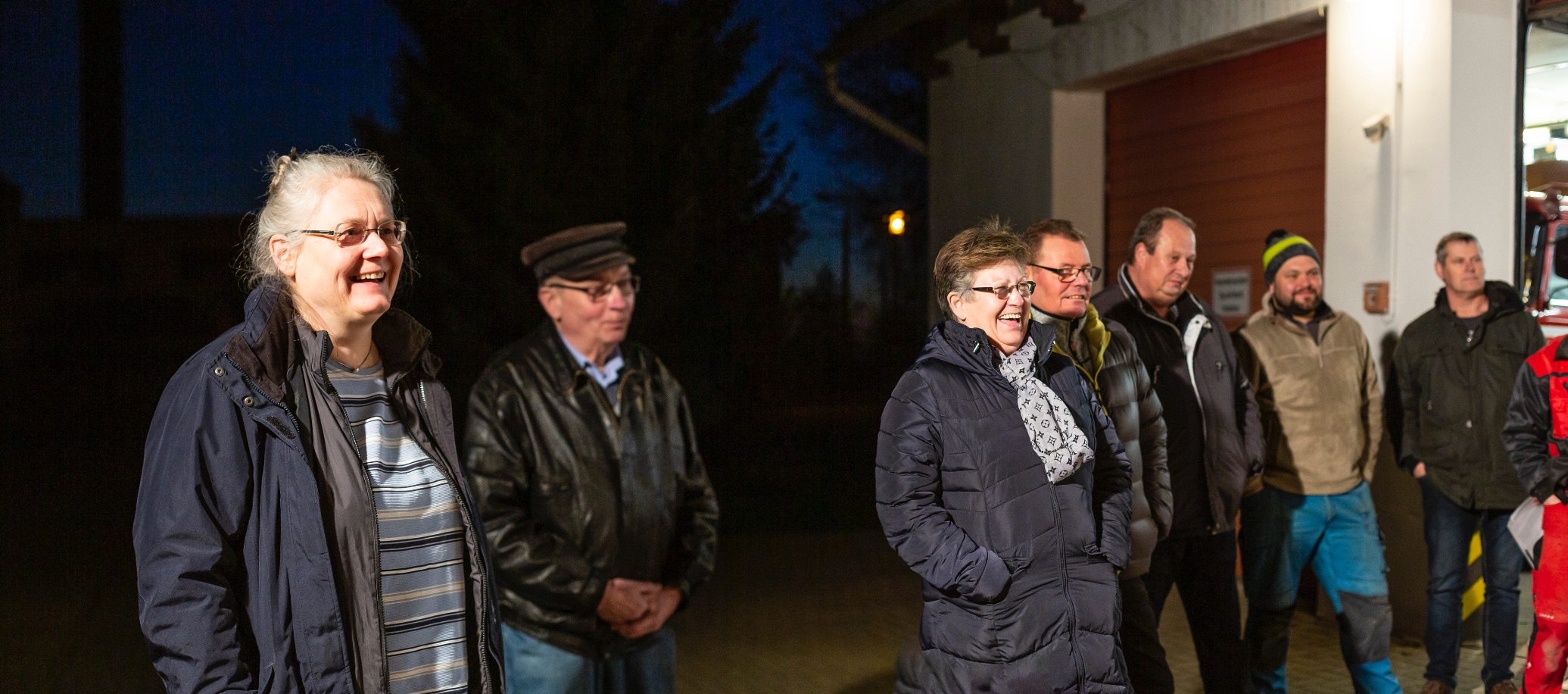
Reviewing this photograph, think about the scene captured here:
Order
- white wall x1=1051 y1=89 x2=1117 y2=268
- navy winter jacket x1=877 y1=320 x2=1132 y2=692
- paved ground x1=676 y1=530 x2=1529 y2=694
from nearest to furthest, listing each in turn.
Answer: navy winter jacket x1=877 y1=320 x2=1132 y2=692, paved ground x1=676 y1=530 x2=1529 y2=694, white wall x1=1051 y1=89 x2=1117 y2=268

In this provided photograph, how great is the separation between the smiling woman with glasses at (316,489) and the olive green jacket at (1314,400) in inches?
152

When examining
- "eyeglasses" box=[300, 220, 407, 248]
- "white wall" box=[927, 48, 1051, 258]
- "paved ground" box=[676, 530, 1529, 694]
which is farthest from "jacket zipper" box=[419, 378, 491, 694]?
"white wall" box=[927, 48, 1051, 258]

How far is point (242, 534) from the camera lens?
2020mm

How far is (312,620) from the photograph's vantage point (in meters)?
2.02

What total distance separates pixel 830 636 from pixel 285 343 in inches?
202

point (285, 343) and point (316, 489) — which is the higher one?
point (285, 343)

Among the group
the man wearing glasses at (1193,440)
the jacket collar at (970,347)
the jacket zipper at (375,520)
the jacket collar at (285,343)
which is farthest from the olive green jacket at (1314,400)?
the jacket zipper at (375,520)

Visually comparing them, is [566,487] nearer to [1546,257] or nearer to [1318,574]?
[1318,574]

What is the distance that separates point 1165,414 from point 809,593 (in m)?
3.94

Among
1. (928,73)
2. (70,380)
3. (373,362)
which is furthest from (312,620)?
(70,380)

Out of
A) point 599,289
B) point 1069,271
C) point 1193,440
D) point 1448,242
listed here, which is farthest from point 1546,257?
point 599,289

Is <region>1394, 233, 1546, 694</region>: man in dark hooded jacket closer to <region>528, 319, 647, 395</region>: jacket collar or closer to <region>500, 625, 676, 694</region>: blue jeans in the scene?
<region>500, 625, 676, 694</region>: blue jeans

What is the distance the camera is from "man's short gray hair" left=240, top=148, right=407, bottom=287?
224cm

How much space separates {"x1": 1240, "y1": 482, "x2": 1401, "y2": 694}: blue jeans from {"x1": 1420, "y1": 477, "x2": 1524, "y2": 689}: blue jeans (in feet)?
1.32
